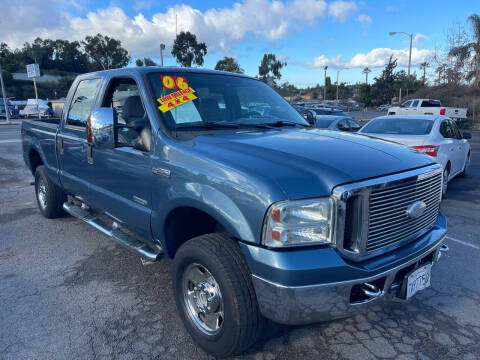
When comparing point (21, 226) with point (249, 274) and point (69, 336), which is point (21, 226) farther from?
point (249, 274)

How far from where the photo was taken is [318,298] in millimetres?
1975

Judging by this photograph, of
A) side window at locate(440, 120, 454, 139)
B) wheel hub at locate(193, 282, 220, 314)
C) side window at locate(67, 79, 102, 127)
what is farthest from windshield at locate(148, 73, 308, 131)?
side window at locate(440, 120, 454, 139)

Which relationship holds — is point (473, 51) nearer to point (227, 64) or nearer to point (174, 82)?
point (227, 64)

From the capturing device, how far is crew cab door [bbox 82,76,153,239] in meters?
2.88

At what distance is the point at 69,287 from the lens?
3355 mm

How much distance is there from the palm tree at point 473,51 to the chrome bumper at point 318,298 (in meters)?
35.8

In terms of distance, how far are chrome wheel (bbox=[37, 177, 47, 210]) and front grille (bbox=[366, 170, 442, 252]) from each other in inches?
179

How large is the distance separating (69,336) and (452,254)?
4.02 meters

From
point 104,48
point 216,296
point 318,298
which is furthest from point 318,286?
point 104,48

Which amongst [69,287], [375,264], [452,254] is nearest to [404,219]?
[375,264]

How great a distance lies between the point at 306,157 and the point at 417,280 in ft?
3.61

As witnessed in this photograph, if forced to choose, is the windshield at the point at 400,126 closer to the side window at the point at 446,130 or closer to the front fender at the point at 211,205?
the side window at the point at 446,130

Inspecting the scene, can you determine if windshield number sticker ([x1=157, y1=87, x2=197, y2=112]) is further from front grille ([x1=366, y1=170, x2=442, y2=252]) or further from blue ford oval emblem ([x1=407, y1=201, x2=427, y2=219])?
blue ford oval emblem ([x1=407, y1=201, x2=427, y2=219])

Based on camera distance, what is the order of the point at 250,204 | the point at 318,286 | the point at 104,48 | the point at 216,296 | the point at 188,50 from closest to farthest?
the point at 318,286 < the point at 250,204 < the point at 216,296 < the point at 188,50 < the point at 104,48
